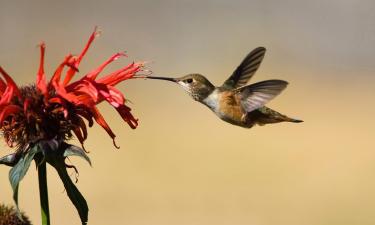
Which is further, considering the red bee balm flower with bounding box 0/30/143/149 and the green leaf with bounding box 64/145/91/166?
the red bee balm flower with bounding box 0/30/143/149

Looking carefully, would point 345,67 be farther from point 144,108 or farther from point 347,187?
point 347,187

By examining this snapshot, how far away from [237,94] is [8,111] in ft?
3.96

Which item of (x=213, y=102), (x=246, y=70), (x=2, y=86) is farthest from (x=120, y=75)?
(x=246, y=70)

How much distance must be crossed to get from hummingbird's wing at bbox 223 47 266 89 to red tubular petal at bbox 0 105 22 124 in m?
1.10

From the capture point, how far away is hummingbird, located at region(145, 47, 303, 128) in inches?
148

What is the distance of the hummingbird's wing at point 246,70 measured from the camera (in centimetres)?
379

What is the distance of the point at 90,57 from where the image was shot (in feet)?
50.5

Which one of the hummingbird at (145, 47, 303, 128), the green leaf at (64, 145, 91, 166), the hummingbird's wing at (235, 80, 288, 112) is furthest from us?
the hummingbird at (145, 47, 303, 128)

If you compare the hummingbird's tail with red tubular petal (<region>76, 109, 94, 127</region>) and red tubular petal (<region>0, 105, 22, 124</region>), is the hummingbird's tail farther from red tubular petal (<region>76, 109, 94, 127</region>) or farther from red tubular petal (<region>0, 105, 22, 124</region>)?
red tubular petal (<region>0, 105, 22, 124</region>)

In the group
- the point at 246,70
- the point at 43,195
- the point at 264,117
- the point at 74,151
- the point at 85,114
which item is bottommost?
the point at 43,195

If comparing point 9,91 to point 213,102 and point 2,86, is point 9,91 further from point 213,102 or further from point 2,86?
point 213,102

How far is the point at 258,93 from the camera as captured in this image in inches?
149

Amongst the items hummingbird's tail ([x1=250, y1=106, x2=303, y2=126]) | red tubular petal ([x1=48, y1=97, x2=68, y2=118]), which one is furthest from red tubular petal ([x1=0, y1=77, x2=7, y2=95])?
hummingbird's tail ([x1=250, y1=106, x2=303, y2=126])

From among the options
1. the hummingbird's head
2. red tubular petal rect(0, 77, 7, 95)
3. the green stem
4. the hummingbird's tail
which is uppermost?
the hummingbird's head
